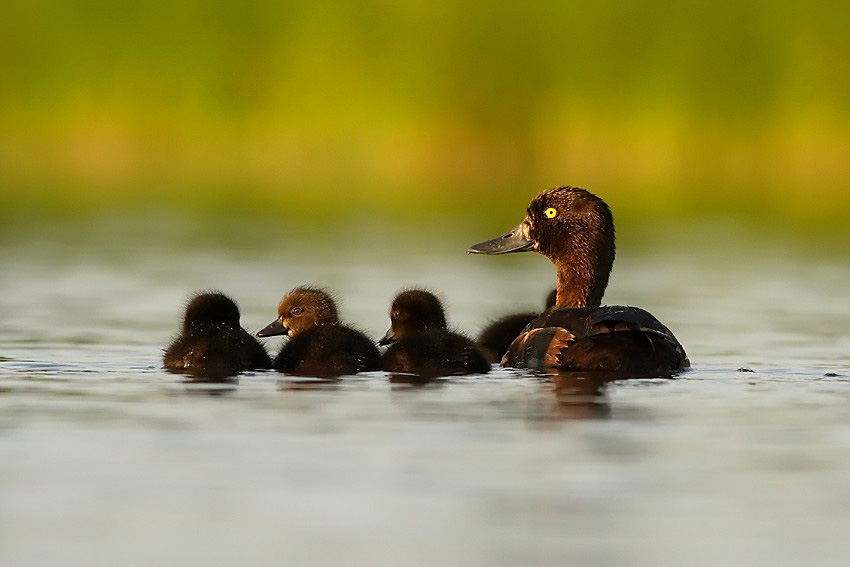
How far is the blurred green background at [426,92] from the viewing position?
1618 inches

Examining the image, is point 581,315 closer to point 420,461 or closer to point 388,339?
point 388,339

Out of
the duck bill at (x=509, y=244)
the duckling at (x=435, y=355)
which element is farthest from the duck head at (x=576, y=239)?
the duckling at (x=435, y=355)

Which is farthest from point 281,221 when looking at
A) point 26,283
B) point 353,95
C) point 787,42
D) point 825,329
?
point 787,42

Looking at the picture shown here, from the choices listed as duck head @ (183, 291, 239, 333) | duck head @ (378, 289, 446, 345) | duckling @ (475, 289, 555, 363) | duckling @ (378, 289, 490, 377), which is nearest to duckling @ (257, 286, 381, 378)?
duckling @ (378, 289, 490, 377)

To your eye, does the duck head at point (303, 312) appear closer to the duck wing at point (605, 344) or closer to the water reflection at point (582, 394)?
the duck wing at point (605, 344)

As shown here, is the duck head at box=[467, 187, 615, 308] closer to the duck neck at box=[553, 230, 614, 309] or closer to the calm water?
the duck neck at box=[553, 230, 614, 309]

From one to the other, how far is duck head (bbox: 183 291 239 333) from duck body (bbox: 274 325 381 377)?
0.74 meters

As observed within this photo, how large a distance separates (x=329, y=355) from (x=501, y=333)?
1.88m

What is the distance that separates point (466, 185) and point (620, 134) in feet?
28.3

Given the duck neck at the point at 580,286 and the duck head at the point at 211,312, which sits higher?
the duck neck at the point at 580,286

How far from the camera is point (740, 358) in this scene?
10.8 meters

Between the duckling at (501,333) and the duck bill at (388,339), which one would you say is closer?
the duck bill at (388,339)

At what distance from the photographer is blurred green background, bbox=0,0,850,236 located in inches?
1618

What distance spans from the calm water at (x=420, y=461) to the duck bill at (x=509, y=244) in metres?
0.87
